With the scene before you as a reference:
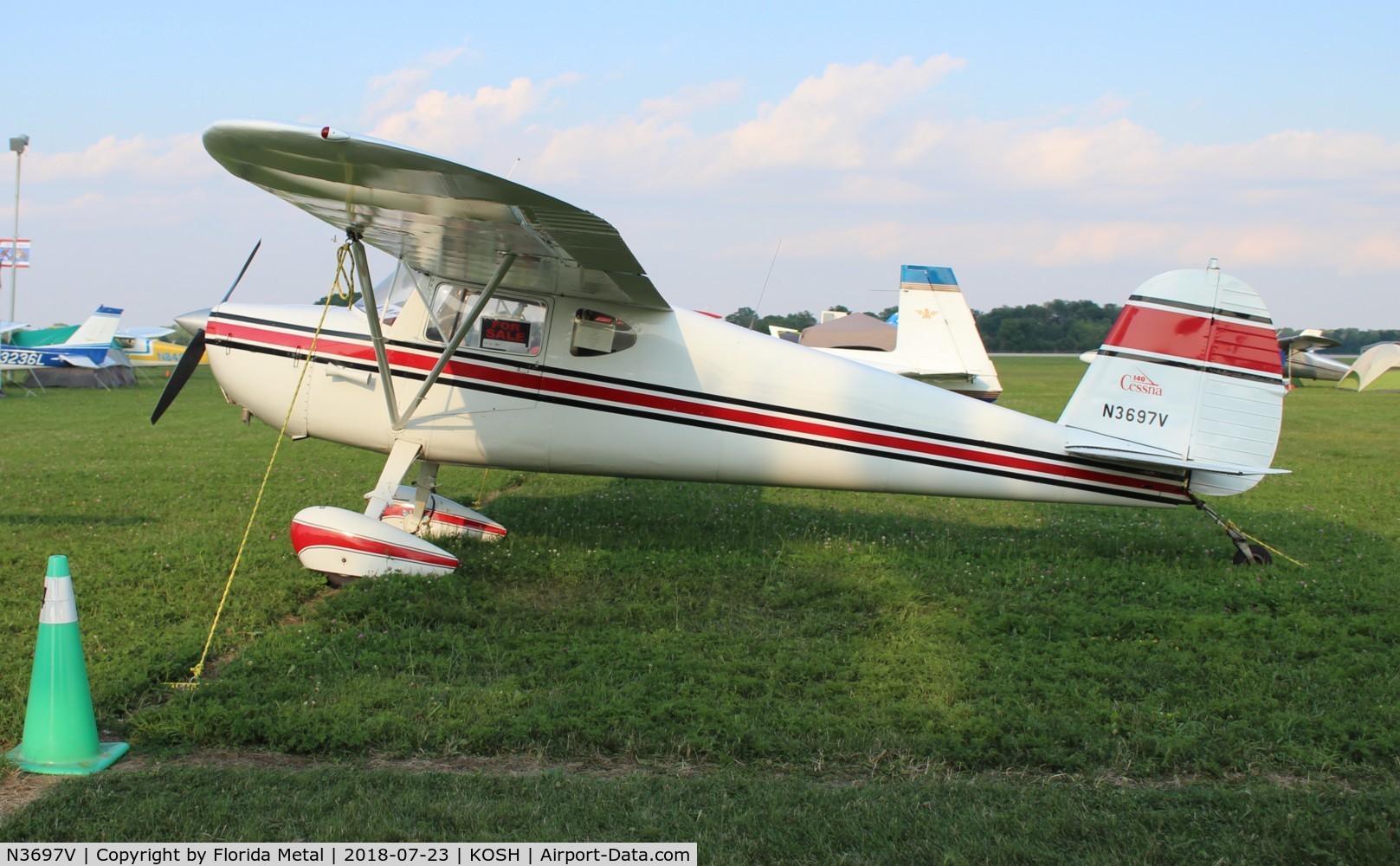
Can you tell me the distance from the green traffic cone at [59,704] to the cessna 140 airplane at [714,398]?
2916mm

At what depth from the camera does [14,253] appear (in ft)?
130

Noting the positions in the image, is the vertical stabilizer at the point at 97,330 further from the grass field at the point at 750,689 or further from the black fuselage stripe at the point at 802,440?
the black fuselage stripe at the point at 802,440

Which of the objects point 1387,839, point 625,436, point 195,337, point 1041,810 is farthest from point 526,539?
point 1387,839

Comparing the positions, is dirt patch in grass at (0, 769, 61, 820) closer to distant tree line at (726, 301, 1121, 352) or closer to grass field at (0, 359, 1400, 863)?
grass field at (0, 359, 1400, 863)

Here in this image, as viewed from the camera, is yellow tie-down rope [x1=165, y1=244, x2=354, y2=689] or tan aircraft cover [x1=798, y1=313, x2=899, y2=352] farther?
tan aircraft cover [x1=798, y1=313, x2=899, y2=352]

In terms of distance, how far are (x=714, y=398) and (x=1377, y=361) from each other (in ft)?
98.3

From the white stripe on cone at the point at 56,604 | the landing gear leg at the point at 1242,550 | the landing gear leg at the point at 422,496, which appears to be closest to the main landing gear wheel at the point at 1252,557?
the landing gear leg at the point at 1242,550

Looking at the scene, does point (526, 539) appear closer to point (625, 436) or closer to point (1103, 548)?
point (625, 436)

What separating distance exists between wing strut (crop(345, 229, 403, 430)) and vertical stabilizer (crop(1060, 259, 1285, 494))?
16.0 feet

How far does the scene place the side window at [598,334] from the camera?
6859mm

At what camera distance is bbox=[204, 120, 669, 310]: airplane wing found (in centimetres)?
456

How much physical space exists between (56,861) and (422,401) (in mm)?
4264

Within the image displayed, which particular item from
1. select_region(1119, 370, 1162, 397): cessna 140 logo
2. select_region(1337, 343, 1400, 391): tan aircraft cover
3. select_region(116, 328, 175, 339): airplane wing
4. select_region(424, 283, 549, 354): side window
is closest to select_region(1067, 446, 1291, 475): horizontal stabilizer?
select_region(1119, 370, 1162, 397): cessna 140 logo

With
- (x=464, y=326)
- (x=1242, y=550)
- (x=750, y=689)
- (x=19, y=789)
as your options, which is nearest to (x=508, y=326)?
(x=464, y=326)
